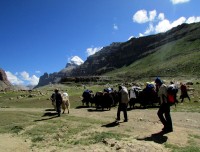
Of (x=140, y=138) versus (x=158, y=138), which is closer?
(x=158, y=138)

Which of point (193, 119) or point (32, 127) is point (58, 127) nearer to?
point (32, 127)

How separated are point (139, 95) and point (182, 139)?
16.5m

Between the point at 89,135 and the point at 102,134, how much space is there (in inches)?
38.1

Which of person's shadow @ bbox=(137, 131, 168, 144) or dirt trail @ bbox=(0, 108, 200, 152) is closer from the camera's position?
dirt trail @ bbox=(0, 108, 200, 152)

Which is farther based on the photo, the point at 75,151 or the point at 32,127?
the point at 32,127

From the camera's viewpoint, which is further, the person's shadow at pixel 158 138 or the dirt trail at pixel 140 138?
the person's shadow at pixel 158 138

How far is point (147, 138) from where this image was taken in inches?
635

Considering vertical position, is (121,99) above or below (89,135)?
above

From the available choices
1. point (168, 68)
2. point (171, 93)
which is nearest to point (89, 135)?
point (171, 93)

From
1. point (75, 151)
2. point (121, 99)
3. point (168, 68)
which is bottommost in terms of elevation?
point (75, 151)

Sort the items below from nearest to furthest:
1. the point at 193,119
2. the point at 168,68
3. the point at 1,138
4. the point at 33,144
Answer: the point at 33,144 → the point at 1,138 → the point at 193,119 → the point at 168,68

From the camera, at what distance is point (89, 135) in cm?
1858

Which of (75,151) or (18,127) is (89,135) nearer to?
(75,151)

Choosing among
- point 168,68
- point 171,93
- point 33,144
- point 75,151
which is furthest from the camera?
point 168,68
